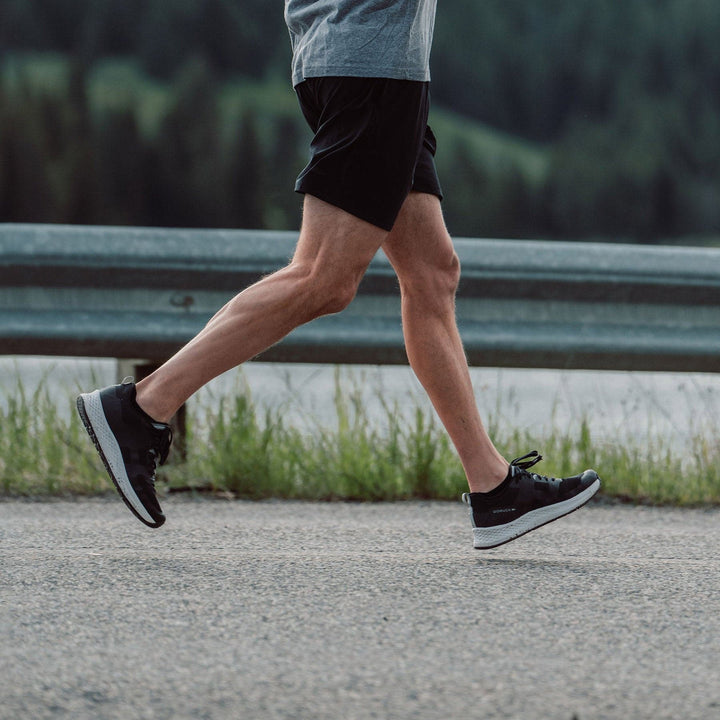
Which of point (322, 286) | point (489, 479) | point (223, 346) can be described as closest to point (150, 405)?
point (223, 346)

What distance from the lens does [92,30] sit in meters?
18.5

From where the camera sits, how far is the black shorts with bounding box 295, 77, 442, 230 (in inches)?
99.3

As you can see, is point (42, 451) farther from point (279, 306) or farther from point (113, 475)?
point (279, 306)

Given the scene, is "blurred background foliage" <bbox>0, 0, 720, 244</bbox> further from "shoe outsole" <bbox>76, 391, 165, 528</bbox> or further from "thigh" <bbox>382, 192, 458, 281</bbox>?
"shoe outsole" <bbox>76, 391, 165, 528</bbox>

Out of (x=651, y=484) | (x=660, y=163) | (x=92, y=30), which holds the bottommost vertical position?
(x=651, y=484)

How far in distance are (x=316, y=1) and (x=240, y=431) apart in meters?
1.76

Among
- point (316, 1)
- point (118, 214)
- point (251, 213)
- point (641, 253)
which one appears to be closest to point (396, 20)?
point (316, 1)

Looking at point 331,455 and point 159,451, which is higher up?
point 159,451

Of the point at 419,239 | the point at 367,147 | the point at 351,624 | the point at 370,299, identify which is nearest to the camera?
the point at 351,624

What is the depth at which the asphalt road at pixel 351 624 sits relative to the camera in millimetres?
1679

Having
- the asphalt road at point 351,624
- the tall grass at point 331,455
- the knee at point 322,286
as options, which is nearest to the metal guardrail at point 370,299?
the tall grass at point 331,455

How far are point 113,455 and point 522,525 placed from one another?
966 mm

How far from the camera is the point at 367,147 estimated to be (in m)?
2.52

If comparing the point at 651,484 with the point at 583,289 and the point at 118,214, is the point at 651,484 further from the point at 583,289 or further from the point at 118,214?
the point at 118,214
